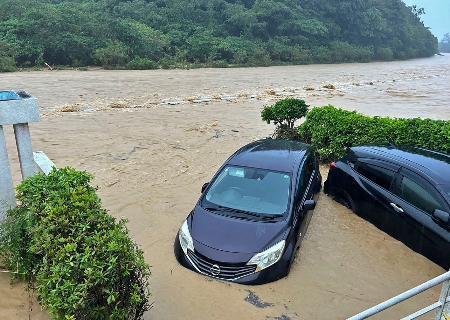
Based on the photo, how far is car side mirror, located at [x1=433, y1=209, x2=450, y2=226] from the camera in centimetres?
545

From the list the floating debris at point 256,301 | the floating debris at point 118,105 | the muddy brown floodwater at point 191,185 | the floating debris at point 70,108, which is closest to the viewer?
the floating debris at point 256,301

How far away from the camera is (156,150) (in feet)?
37.8

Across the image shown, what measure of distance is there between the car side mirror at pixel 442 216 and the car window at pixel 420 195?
0.22m

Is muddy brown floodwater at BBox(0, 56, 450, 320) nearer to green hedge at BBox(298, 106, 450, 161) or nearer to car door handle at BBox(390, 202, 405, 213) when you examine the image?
car door handle at BBox(390, 202, 405, 213)

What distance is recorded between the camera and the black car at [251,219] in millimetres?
5152

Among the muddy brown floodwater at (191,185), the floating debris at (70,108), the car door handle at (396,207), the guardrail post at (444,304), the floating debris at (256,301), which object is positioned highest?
the guardrail post at (444,304)

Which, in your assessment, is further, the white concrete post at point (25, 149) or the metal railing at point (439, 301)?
the white concrete post at point (25, 149)

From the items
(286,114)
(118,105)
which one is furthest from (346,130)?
(118,105)

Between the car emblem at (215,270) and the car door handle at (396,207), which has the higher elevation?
the car door handle at (396,207)

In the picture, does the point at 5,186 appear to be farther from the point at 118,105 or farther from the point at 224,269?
the point at 118,105

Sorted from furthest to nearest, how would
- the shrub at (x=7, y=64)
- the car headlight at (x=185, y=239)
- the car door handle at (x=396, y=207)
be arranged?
the shrub at (x=7, y=64) < the car door handle at (x=396, y=207) < the car headlight at (x=185, y=239)

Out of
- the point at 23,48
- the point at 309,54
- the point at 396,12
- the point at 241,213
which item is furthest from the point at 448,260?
the point at 396,12

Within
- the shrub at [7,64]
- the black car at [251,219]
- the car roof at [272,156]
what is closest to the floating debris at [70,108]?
the car roof at [272,156]

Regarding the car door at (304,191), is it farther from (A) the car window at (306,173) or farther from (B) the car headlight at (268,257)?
(B) the car headlight at (268,257)
